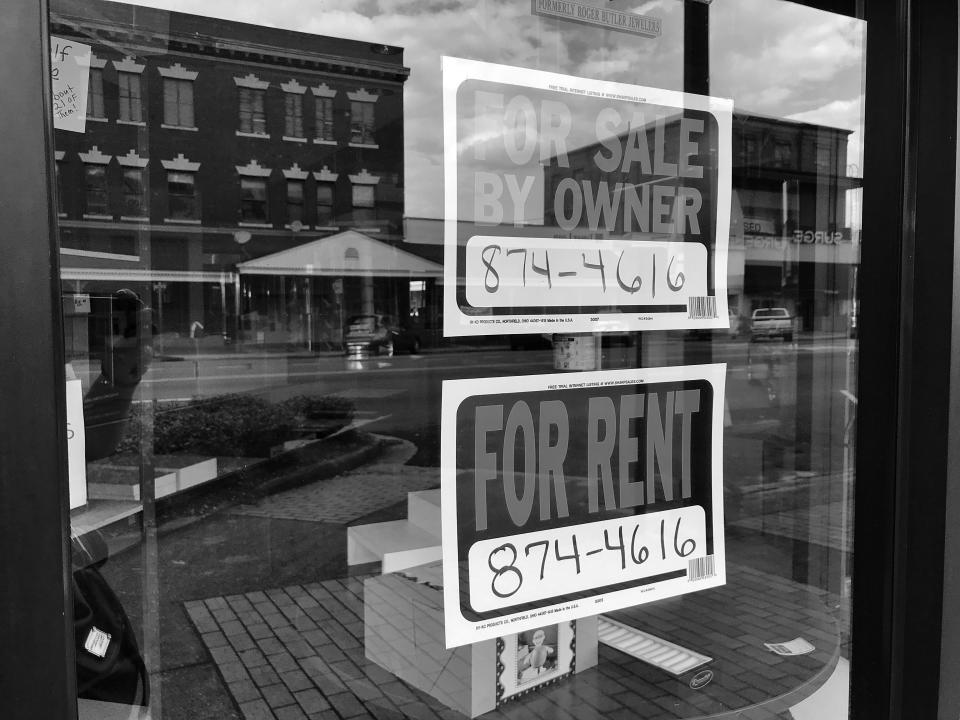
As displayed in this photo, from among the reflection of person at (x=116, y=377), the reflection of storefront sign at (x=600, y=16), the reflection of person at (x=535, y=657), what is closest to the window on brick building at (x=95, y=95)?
the reflection of person at (x=116, y=377)

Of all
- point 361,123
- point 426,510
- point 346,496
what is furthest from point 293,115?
point 426,510

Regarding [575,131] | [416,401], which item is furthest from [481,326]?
[416,401]

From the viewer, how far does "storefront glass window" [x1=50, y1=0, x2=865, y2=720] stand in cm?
140

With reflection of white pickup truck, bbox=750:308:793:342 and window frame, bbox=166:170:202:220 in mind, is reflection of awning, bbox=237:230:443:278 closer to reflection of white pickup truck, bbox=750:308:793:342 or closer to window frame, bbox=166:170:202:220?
window frame, bbox=166:170:202:220

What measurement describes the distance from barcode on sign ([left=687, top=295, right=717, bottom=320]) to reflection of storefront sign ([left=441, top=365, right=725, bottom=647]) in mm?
120

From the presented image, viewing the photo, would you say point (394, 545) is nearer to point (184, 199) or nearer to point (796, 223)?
point (796, 223)

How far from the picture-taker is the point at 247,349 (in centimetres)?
1606

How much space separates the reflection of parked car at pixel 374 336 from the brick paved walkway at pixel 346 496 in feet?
16.8

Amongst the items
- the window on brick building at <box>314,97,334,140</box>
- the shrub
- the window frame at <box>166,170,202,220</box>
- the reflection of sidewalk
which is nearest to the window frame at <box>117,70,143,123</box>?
the reflection of sidewalk

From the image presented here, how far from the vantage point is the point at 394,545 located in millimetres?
2436

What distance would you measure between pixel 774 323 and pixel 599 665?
1991mm

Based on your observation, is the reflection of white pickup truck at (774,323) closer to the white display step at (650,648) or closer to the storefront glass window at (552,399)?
the storefront glass window at (552,399)

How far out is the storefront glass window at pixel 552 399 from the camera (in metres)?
1.40

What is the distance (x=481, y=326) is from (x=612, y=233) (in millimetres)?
363
